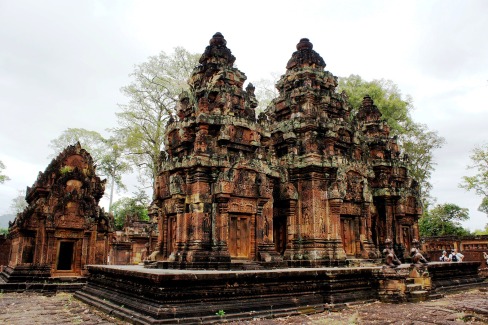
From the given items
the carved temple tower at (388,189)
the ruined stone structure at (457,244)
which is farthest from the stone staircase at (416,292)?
the ruined stone structure at (457,244)

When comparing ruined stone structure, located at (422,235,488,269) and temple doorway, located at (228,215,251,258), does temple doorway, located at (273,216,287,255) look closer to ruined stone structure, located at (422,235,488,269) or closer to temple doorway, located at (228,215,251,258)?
temple doorway, located at (228,215,251,258)

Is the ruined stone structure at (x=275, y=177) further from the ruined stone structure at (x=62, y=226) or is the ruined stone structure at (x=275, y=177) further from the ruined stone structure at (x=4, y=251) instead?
the ruined stone structure at (x=4, y=251)

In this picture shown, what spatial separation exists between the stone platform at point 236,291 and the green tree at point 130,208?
849 inches

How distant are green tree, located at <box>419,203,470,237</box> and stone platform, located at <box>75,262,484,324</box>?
22.6 meters

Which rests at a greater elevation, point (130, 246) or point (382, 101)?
point (382, 101)

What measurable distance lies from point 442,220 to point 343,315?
90.9 feet

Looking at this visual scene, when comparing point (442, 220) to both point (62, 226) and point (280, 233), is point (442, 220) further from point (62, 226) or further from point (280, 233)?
point (62, 226)

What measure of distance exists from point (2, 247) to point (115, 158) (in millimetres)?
9390

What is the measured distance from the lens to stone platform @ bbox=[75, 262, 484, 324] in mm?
6789

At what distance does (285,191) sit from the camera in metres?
12.2

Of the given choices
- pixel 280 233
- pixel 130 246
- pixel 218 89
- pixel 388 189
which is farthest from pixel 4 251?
pixel 388 189

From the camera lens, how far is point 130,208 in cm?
3531

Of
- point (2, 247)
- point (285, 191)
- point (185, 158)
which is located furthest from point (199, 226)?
point (2, 247)

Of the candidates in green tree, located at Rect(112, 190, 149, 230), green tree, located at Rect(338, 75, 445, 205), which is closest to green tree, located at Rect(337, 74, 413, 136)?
green tree, located at Rect(338, 75, 445, 205)
